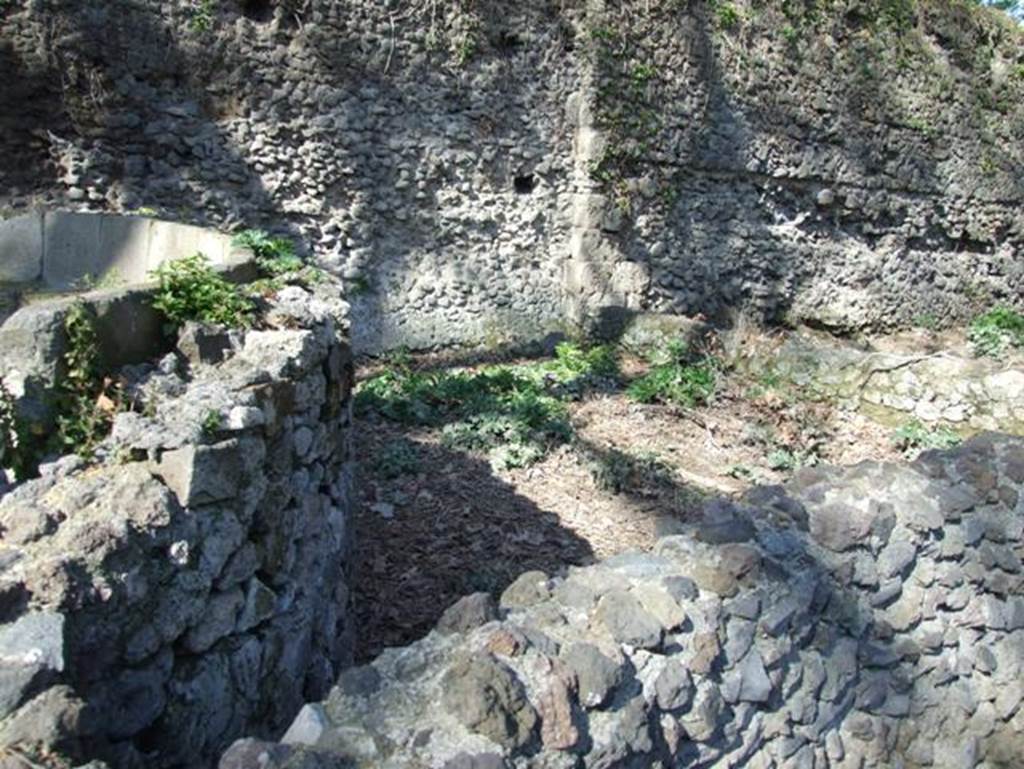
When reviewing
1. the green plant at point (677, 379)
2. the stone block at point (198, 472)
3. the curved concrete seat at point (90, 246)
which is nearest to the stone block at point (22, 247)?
the curved concrete seat at point (90, 246)

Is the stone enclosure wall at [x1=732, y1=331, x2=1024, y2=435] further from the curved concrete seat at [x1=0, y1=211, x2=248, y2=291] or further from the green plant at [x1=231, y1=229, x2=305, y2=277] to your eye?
the curved concrete seat at [x1=0, y1=211, x2=248, y2=291]

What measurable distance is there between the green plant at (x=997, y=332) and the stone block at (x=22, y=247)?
9982 millimetres

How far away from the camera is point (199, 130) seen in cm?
849

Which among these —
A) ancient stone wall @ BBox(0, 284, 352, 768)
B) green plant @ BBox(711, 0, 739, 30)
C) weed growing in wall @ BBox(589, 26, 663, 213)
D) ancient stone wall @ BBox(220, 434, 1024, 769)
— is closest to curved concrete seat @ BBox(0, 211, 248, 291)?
ancient stone wall @ BBox(0, 284, 352, 768)

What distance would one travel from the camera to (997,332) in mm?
12148

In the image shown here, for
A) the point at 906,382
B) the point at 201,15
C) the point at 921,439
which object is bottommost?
the point at 921,439

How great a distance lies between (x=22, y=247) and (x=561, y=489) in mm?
3284

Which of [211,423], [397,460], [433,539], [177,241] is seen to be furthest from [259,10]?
[211,423]

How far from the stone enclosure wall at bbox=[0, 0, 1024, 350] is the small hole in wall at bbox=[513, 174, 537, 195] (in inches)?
2.4

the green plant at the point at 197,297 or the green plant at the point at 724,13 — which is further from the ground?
the green plant at the point at 724,13

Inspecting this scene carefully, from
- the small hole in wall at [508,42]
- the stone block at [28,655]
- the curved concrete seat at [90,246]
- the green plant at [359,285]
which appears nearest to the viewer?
the stone block at [28,655]

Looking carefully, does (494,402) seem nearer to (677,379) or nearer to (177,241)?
(677,379)

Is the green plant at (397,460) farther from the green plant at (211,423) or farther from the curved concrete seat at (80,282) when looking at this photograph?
the green plant at (211,423)

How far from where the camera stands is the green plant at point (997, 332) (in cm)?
1133
